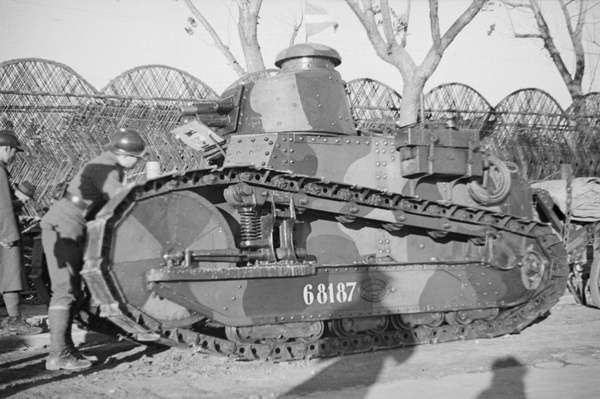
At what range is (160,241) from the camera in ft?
25.5

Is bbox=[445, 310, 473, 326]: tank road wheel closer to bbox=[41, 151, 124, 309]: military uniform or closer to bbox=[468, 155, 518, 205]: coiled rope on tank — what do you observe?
bbox=[468, 155, 518, 205]: coiled rope on tank

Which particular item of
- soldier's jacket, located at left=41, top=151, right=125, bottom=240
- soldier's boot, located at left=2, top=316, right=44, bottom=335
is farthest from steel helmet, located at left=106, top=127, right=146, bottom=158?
soldier's boot, located at left=2, top=316, right=44, bottom=335

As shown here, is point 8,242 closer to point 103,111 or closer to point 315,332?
point 315,332

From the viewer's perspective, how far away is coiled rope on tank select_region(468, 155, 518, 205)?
10.2 m

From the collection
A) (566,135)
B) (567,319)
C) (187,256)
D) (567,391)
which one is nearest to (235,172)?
(187,256)

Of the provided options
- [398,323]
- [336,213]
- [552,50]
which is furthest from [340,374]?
[552,50]

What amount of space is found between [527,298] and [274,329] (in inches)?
139

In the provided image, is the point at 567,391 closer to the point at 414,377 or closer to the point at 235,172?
the point at 414,377

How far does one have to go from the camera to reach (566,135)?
20953 mm

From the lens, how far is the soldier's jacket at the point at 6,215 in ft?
27.9

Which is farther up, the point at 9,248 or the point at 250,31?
the point at 250,31

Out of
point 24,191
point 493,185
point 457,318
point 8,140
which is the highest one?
point 8,140

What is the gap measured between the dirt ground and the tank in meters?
0.34

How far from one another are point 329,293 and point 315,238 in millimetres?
855
